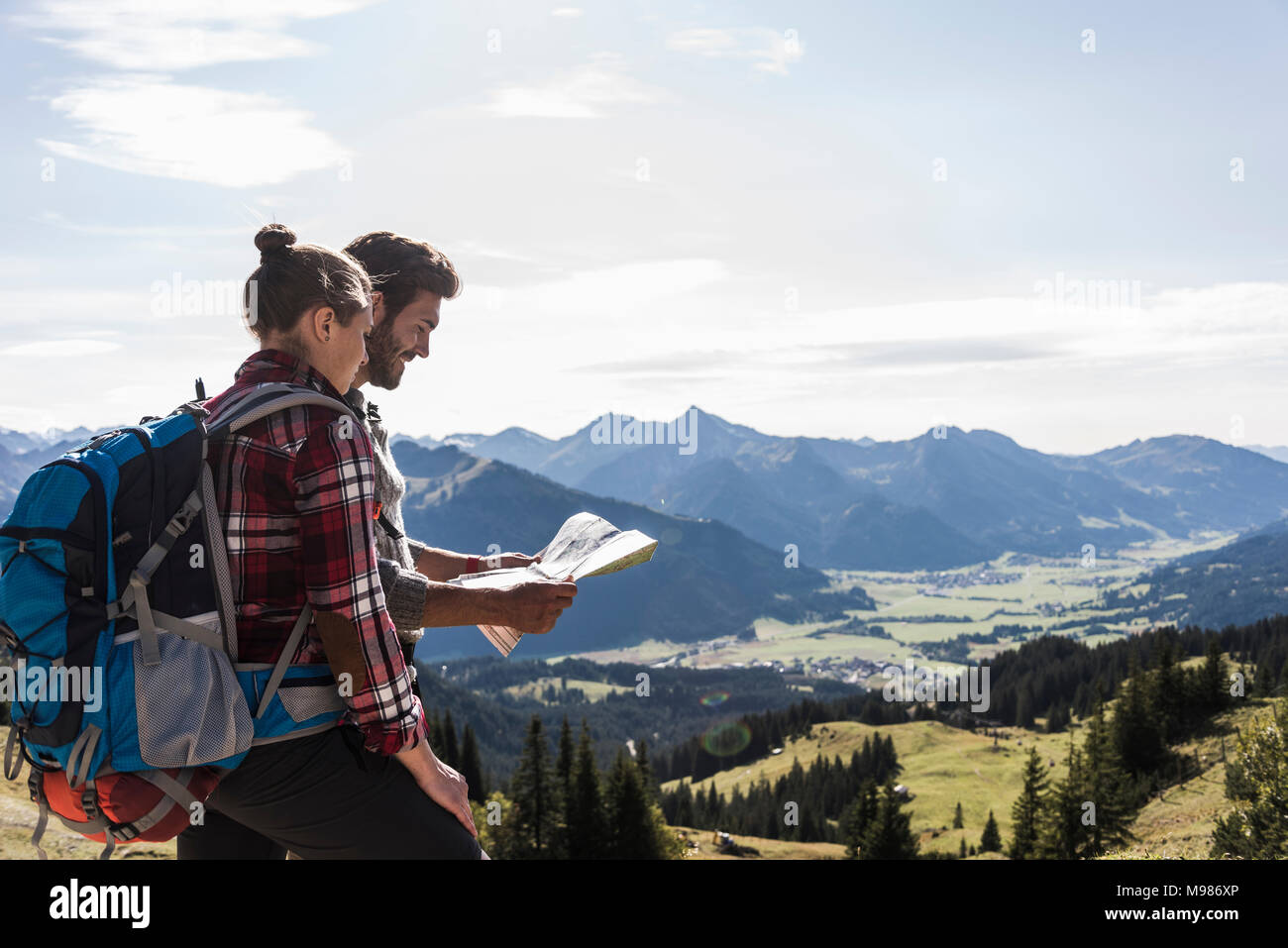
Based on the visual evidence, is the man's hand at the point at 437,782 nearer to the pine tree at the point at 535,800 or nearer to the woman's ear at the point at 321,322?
the woman's ear at the point at 321,322

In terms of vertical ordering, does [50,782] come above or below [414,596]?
below

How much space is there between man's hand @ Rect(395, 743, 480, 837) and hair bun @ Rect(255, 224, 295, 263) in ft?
7.99

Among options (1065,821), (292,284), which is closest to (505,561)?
(292,284)

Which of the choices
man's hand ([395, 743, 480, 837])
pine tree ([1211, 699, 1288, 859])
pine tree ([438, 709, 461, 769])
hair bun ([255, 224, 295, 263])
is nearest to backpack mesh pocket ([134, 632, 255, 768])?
man's hand ([395, 743, 480, 837])

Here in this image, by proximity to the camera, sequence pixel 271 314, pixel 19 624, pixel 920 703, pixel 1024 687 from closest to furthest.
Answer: pixel 19 624, pixel 271 314, pixel 1024 687, pixel 920 703

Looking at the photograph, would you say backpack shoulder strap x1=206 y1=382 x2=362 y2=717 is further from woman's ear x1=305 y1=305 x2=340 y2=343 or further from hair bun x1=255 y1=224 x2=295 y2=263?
hair bun x1=255 y1=224 x2=295 y2=263

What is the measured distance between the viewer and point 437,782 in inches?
152

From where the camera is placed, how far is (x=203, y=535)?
130 inches

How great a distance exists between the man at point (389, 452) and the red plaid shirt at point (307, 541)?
0.51 m

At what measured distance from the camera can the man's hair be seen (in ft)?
15.5

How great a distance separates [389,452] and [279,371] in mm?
1038
